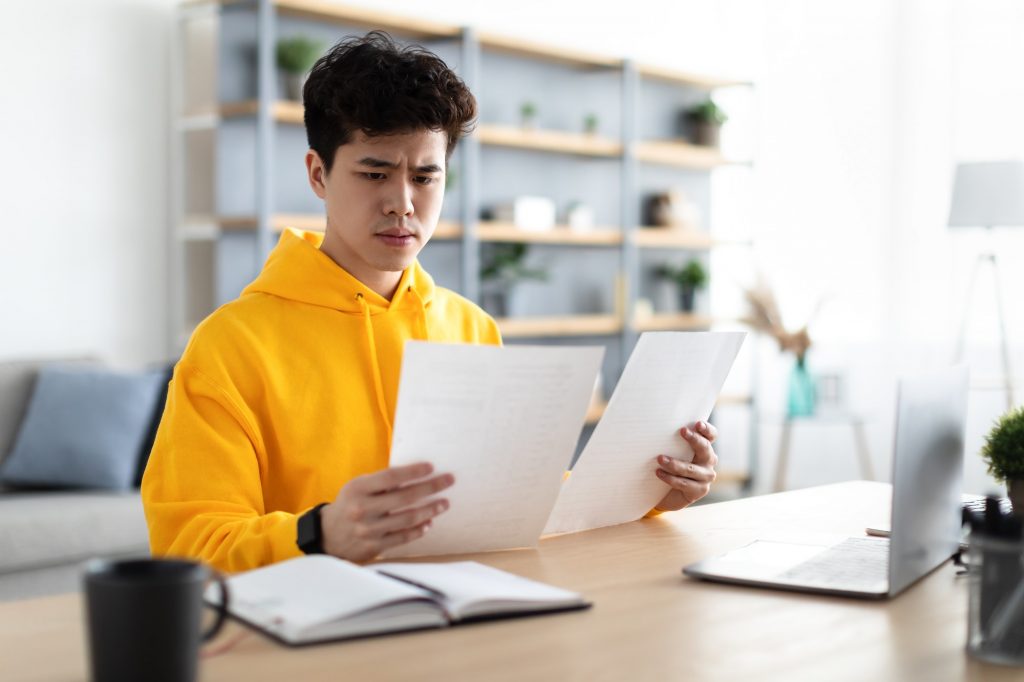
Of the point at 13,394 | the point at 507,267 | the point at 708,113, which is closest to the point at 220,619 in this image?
the point at 13,394

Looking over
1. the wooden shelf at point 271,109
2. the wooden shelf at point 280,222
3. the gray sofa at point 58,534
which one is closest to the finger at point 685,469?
the gray sofa at point 58,534

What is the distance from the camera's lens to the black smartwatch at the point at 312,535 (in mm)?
1333

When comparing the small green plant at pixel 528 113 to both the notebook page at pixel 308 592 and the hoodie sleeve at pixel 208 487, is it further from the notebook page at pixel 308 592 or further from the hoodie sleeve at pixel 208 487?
the notebook page at pixel 308 592

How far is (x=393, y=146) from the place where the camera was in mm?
1674

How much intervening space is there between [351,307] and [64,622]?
721mm

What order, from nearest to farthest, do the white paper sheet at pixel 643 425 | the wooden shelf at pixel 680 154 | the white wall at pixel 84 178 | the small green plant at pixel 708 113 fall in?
the white paper sheet at pixel 643 425
the white wall at pixel 84 178
the wooden shelf at pixel 680 154
the small green plant at pixel 708 113

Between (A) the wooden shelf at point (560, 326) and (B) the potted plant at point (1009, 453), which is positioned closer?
(B) the potted plant at point (1009, 453)

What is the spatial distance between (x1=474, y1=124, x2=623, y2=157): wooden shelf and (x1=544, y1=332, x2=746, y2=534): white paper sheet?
128 inches

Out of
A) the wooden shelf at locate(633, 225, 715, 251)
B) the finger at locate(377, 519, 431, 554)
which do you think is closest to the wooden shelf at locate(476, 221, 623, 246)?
the wooden shelf at locate(633, 225, 715, 251)

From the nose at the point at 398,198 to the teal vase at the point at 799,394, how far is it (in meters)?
4.06

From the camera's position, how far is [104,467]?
373 cm

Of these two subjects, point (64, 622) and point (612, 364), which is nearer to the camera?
point (64, 622)

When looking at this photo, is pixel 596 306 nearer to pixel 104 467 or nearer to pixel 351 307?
pixel 104 467

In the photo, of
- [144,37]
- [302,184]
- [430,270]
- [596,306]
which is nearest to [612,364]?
[596,306]
